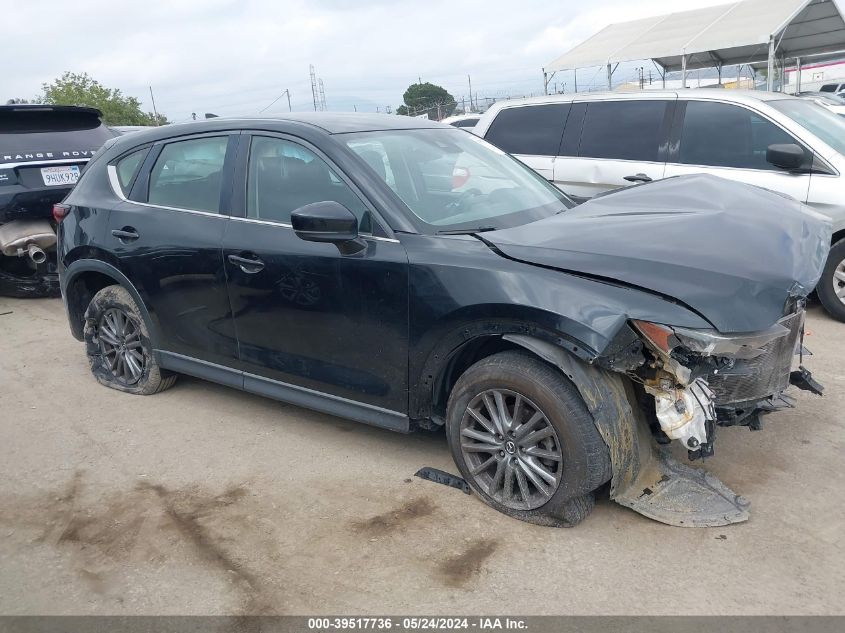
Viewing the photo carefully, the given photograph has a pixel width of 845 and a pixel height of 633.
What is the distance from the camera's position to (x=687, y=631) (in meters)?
2.64

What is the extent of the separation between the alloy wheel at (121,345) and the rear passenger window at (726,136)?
4.81m

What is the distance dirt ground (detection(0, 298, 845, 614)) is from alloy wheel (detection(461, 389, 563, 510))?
5.3 inches

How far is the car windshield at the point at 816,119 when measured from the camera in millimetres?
6246

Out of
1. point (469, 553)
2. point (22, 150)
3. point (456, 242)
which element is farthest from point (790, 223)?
point (22, 150)

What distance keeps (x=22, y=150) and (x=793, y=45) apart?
14.7 metres

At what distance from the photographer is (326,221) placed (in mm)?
3469

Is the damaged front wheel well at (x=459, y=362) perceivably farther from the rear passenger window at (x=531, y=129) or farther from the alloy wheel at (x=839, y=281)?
the rear passenger window at (x=531, y=129)

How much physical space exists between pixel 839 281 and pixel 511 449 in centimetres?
416

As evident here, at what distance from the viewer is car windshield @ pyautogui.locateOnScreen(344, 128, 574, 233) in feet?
12.4

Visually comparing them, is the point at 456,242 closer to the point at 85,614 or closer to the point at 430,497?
the point at 430,497

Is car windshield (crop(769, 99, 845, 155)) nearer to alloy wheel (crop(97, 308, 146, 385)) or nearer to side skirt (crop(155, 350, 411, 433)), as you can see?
side skirt (crop(155, 350, 411, 433))

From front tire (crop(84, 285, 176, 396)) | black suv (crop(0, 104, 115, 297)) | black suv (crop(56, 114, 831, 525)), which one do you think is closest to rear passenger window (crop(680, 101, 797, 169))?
black suv (crop(56, 114, 831, 525))

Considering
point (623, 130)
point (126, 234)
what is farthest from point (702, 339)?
point (623, 130)

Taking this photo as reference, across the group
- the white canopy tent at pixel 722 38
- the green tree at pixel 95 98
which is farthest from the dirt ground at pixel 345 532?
the green tree at pixel 95 98
